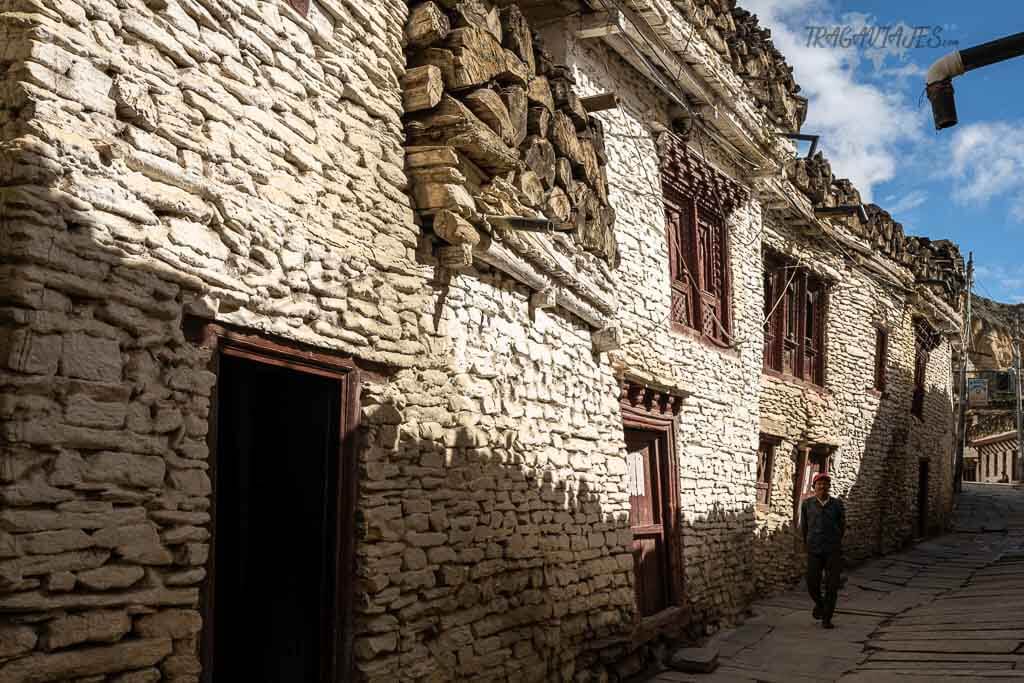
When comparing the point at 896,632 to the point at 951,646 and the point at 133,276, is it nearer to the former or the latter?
the point at 951,646

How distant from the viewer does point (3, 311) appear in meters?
2.91

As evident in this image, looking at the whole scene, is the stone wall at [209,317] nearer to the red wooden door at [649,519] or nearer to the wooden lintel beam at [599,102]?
the wooden lintel beam at [599,102]

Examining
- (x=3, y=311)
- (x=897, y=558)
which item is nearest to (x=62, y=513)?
(x=3, y=311)

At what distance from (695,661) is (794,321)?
7.42m

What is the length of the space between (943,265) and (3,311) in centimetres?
2163

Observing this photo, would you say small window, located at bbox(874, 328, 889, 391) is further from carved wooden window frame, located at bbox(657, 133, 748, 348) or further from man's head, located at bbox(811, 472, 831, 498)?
man's head, located at bbox(811, 472, 831, 498)

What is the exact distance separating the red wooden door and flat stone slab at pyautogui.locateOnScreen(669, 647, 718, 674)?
1.95 ft

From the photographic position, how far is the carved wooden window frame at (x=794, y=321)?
1319 cm

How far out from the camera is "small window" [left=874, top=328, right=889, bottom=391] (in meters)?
16.9

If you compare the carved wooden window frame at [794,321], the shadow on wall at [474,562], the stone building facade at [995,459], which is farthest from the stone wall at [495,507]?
the stone building facade at [995,459]

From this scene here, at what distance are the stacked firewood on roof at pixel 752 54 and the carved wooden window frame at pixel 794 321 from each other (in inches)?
86.8

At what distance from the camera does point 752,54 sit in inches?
470

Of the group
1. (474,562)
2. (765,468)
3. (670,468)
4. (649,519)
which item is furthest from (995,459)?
(474,562)

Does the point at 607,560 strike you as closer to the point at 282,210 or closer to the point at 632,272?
the point at 632,272
